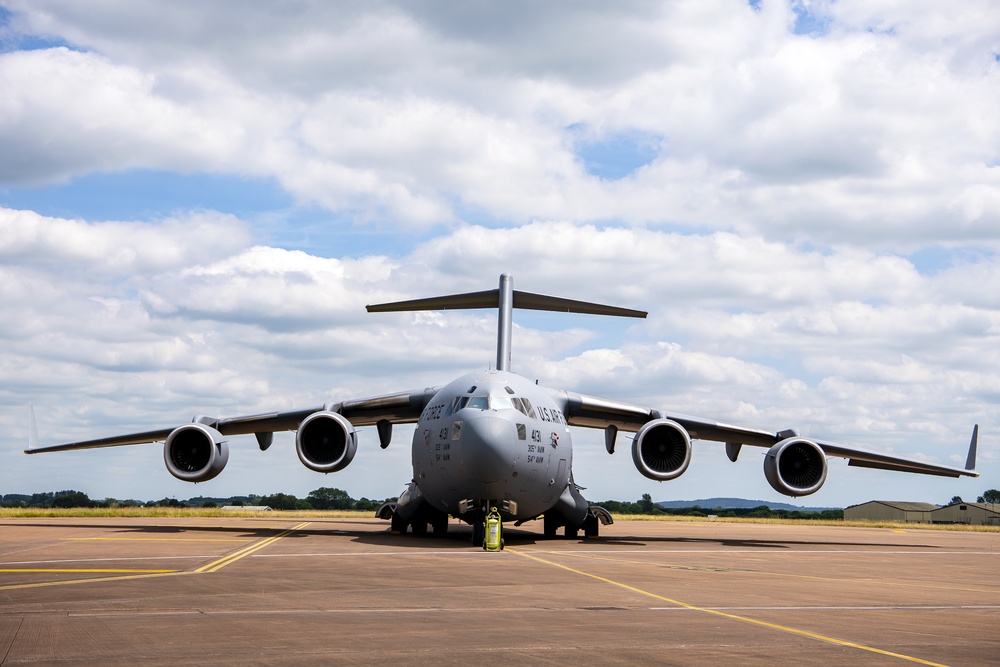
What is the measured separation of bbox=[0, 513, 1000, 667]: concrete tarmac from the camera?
695 centimetres

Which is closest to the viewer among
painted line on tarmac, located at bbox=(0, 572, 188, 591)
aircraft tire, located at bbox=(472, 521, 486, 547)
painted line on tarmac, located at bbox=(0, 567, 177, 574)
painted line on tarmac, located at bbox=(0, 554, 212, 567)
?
painted line on tarmac, located at bbox=(0, 572, 188, 591)

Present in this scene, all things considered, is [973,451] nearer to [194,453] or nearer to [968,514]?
[194,453]

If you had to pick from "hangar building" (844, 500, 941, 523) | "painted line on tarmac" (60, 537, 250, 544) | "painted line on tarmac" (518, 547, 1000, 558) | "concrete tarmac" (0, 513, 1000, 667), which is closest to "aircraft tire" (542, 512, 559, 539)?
"painted line on tarmac" (518, 547, 1000, 558)

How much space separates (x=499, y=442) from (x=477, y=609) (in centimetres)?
1002

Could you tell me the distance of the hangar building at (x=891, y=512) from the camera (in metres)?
81.5

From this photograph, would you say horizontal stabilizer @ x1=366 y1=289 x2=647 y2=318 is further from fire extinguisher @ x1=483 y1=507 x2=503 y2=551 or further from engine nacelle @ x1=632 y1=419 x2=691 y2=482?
fire extinguisher @ x1=483 y1=507 x2=503 y2=551

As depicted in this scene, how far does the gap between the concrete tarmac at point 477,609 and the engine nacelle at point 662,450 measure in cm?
469

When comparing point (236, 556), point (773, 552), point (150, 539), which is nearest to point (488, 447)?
point (236, 556)

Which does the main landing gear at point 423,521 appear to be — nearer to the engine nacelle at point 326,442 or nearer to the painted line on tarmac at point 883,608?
the engine nacelle at point 326,442

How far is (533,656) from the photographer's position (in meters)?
6.80

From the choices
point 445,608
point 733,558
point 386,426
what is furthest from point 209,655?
point 386,426

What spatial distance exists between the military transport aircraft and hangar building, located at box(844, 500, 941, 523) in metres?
59.4

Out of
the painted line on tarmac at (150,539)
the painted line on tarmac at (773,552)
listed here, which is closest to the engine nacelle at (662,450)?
the painted line on tarmac at (773,552)

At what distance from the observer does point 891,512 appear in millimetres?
82375
